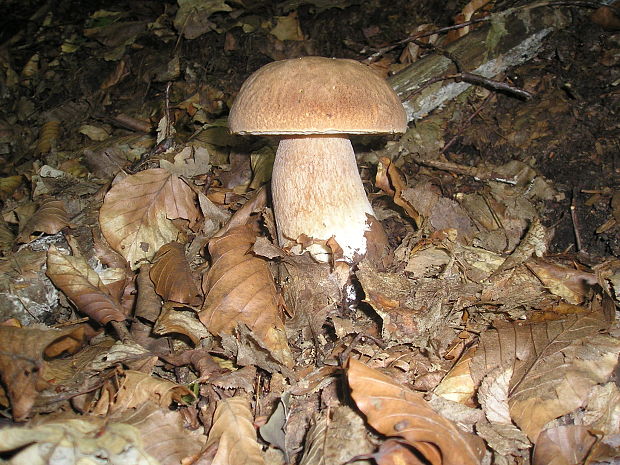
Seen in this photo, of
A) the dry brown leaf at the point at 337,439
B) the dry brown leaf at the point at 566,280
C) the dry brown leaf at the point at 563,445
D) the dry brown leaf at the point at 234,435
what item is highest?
the dry brown leaf at the point at 234,435

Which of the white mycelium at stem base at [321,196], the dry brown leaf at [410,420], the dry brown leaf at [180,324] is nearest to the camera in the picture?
the dry brown leaf at [410,420]

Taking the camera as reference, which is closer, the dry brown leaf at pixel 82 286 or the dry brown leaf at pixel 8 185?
the dry brown leaf at pixel 82 286

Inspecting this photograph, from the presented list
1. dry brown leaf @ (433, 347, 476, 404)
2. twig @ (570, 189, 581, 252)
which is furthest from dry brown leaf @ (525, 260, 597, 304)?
dry brown leaf @ (433, 347, 476, 404)

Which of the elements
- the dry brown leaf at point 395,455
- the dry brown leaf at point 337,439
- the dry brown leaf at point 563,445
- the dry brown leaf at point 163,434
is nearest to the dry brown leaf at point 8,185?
the dry brown leaf at point 163,434

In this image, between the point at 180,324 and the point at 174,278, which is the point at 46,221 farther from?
the point at 180,324

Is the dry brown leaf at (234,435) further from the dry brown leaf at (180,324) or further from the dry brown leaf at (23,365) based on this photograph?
the dry brown leaf at (23,365)

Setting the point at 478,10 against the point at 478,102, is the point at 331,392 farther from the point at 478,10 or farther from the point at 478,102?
the point at 478,10
